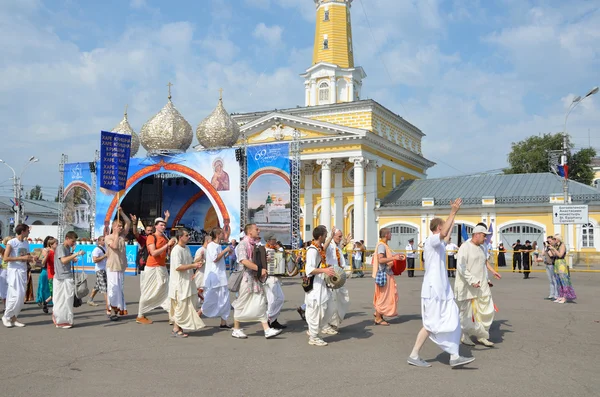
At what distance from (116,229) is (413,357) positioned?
19.6 feet

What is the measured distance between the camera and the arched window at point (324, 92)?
44.0m

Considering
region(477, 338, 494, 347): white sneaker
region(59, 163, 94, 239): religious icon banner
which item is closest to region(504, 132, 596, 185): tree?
region(59, 163, 94, 239): religious icon banner

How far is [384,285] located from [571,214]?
1646 centimetres

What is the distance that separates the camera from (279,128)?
3941 centimetres

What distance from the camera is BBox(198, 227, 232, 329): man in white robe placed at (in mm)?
9203

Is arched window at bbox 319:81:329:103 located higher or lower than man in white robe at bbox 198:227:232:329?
higher

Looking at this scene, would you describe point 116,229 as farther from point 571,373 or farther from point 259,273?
point 571,373

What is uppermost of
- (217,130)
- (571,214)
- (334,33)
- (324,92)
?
(334,33)

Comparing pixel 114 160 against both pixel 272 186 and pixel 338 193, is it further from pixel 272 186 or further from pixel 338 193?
pixel 338 193

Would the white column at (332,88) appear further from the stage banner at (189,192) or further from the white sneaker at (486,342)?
the white sneaker at (486,342)

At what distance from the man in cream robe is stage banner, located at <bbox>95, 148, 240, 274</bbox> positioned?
1521cm

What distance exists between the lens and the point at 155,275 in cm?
943

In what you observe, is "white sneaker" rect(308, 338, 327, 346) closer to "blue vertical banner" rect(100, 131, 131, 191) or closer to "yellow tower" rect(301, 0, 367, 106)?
"blue vertical banner" rect(100, 131, 131, 191)

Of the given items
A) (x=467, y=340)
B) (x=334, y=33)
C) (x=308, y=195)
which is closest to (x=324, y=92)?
(x=334, y=33)
